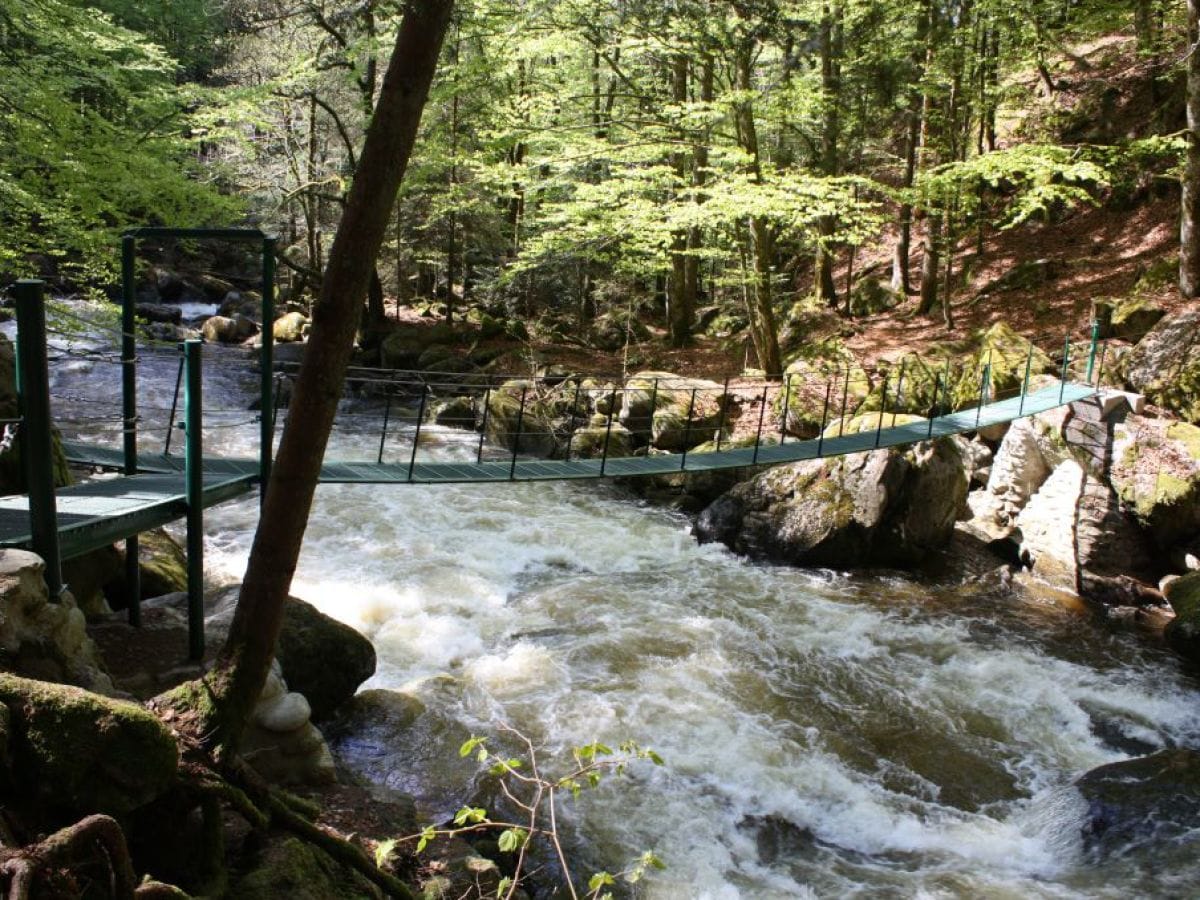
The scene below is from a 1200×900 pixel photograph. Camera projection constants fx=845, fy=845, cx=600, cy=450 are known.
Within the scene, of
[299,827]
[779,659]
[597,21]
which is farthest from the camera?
[597,21]

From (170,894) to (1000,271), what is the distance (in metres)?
14.9

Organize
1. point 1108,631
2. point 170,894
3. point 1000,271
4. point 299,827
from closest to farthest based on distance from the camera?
point 170,894 → point 299,827 → point 1108,631 → point 1000,271

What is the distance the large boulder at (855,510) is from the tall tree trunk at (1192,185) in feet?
13.8

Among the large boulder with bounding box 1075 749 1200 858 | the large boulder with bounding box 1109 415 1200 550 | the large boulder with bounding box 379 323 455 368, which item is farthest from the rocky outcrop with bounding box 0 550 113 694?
the large boulder with bounding box 379 323 455 368

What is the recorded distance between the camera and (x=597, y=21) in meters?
10.5

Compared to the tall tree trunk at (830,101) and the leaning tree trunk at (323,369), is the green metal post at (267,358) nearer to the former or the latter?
the leaning tree trunk at (323,369)

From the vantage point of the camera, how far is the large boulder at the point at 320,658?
4715 mm

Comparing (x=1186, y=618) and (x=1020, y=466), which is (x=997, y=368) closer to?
(x=1020, y=466)

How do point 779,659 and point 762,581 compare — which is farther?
point 762,581

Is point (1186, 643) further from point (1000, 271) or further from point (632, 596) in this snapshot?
point (1000, 271)

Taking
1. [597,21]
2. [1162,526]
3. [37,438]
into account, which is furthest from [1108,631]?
[597,21]

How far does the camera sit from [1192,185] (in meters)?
10.2

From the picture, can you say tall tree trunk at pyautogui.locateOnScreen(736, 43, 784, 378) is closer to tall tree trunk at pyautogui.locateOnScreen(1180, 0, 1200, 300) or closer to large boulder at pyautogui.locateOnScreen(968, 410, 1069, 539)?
large boulder at pyautogui.locateOnScreen(968, 410, 1069, 539)

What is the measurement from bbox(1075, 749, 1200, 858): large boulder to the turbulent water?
3.2 inches
